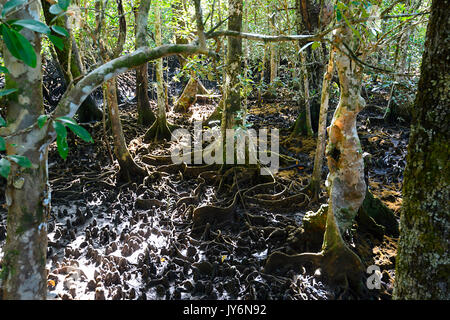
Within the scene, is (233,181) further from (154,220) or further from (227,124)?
(154,220)

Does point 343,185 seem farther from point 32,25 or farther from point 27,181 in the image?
point 32,25

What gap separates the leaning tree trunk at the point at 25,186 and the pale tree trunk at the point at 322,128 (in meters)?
3.55

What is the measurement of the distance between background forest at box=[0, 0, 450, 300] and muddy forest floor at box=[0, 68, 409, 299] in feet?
0.08

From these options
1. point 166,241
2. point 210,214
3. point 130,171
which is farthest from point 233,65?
point 166,241

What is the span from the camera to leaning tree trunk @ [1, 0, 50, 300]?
244cm

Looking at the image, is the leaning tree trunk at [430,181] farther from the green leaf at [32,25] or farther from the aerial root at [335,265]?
the green leaf at [32,25]

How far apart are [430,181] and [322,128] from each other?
302 cm

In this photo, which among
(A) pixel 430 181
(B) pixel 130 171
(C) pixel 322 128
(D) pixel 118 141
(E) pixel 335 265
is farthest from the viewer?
(B) pixel 130 171

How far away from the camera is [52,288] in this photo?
3912 millimetres

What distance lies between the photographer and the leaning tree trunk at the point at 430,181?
2.26m

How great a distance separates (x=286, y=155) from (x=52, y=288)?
5771 millimetres

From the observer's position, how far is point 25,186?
2510 millimetres

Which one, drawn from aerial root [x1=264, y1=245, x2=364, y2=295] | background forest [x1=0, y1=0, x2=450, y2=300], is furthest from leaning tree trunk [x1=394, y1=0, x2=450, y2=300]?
aerial root [x1=264, y1=245, x2=364, y2=295]

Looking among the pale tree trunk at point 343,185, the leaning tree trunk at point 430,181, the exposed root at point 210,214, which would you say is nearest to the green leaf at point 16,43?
the leaning tree trunk at point 430,181
